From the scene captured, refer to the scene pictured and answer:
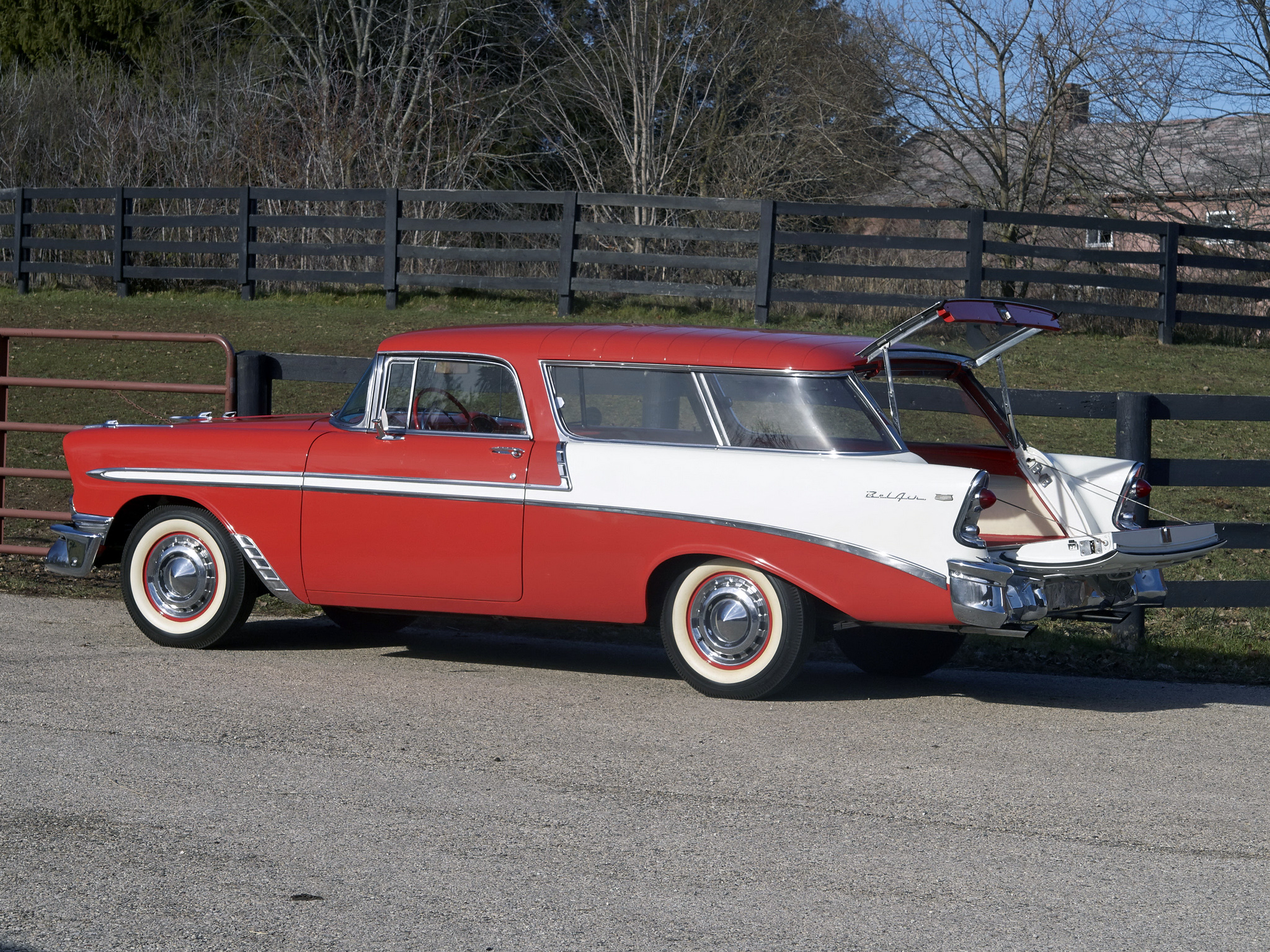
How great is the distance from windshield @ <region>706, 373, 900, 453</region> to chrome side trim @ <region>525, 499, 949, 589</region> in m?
0.38

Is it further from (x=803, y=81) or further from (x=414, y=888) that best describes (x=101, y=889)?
(x=803, y=81)

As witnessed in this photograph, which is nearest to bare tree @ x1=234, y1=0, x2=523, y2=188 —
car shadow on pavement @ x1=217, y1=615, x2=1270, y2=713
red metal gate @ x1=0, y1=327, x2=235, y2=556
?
red metal gate @ x1=0, y1=327, x2=235, y2=556

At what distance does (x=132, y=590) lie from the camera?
730 centimetres

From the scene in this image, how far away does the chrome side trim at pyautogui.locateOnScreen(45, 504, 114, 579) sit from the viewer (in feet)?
24.4

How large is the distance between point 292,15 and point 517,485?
27834mm

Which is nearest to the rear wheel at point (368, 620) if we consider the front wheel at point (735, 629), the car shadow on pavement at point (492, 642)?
the car shadow on pavement at point (492, 642)

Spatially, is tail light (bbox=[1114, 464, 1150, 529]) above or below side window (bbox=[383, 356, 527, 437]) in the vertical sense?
below

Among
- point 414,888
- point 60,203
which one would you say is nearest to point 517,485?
point 414,888

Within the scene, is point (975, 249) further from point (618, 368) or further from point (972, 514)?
point (972, 514)

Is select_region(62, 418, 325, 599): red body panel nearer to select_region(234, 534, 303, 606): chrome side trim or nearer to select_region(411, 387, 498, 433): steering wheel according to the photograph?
select_region(234, 534, 303, 606): chrome side trim

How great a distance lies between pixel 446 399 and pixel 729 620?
1781 mm

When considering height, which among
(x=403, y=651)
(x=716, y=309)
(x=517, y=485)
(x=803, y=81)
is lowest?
(x=403, y=651)

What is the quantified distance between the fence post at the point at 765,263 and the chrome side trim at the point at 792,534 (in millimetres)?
11145

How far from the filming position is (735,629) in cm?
634
